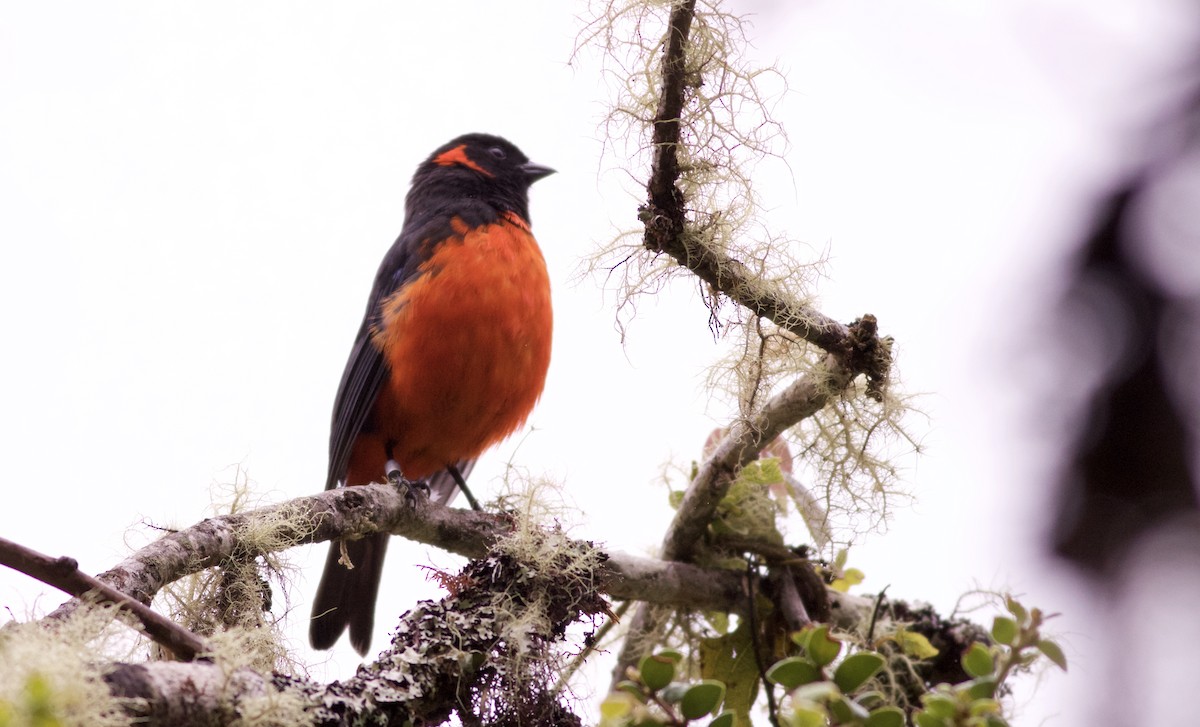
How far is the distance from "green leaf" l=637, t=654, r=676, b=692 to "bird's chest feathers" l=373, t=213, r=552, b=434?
2487 millimetres

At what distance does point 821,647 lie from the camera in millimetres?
1309

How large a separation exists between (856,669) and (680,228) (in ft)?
3.40

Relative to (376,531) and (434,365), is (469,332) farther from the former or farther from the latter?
(376,531)

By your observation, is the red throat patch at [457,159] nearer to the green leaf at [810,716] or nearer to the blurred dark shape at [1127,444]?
the blurred dark shape at [1127,444]

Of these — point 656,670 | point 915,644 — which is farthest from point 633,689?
point 915,644

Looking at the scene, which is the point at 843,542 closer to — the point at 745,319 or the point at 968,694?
the point at 745,319

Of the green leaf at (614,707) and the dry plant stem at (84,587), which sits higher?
the dry plant stem at (84,587)

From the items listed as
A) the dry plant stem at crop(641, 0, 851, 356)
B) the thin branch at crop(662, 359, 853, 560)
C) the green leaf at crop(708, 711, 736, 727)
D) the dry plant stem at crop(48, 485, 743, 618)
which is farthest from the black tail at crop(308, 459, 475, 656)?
the green leaf at crop(708, 711, 736, 727)

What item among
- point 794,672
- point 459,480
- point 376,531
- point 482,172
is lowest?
point 794,672

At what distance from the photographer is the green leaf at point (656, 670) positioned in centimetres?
125

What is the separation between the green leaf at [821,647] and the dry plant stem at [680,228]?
1.01m

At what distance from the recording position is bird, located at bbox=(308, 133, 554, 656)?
145 inches

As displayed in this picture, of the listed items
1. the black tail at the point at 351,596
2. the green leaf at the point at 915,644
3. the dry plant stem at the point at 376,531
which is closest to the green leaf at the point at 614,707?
the dry plant stem at the point at 376,531

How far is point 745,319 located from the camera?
7.63 ft
